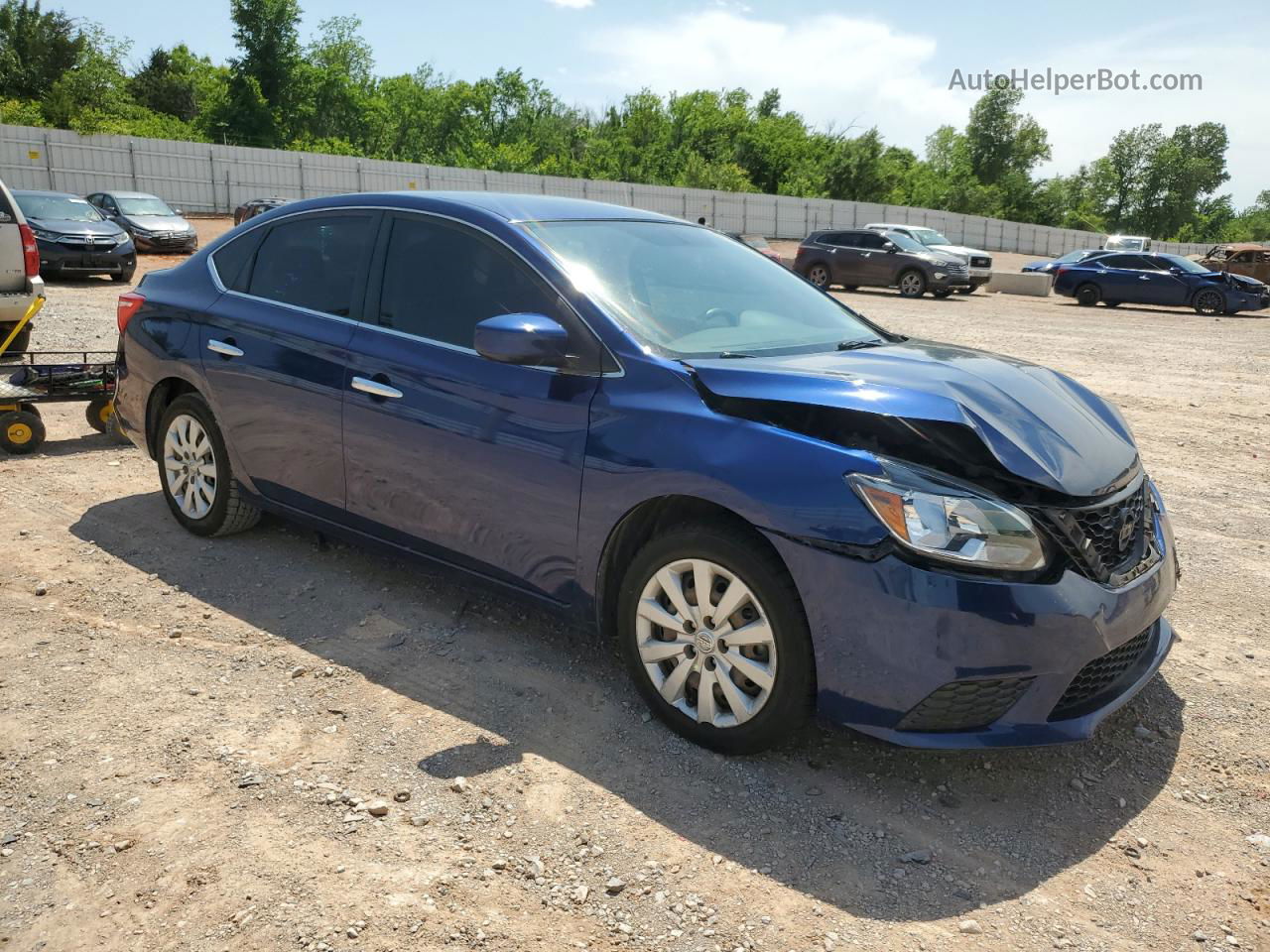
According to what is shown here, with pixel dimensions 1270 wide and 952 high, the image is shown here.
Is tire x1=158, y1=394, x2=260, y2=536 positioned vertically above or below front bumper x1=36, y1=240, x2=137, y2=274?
below

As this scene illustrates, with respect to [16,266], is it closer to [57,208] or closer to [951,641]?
[951,641]

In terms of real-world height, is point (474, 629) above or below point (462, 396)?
below

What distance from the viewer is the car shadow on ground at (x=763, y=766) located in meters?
2.91

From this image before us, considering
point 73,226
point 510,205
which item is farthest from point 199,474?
point 73,226

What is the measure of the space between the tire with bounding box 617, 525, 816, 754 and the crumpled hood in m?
0.49

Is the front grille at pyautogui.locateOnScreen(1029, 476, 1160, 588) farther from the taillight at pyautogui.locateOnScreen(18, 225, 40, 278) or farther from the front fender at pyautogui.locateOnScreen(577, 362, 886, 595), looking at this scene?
the taillight at pyautogui.locateOnScreen(18, 225, 40, 278)

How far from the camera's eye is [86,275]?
2059cm

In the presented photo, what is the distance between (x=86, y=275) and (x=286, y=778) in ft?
66.8

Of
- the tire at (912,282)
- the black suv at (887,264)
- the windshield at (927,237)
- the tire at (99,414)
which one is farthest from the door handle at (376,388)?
the windshield at (927,237)

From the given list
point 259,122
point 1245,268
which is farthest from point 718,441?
point 259,122

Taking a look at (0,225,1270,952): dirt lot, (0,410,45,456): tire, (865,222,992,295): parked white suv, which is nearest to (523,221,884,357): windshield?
(0,225,1270,952): dirt lot

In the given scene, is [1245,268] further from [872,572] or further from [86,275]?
[872,572]

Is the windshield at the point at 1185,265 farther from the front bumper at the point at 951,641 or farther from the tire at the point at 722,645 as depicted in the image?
the tire at the point at 722,645

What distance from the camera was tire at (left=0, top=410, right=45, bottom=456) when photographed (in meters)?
6.79
